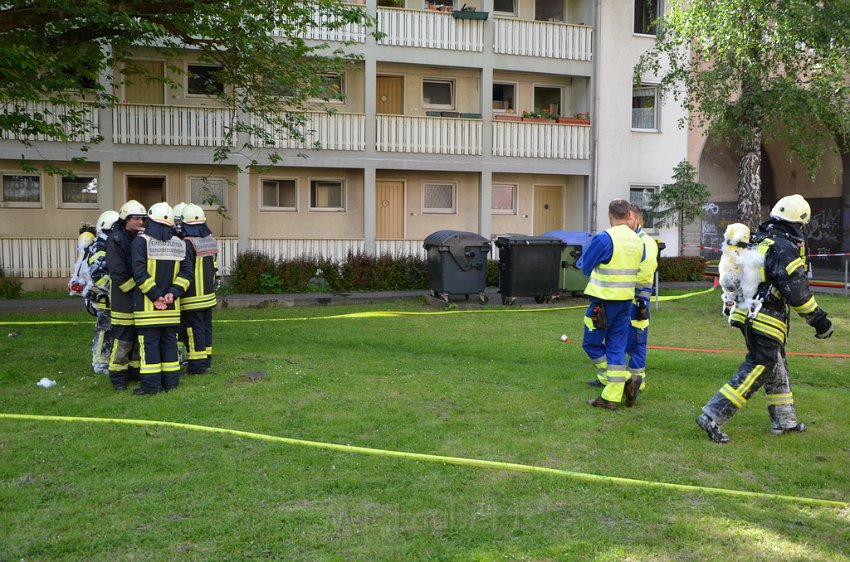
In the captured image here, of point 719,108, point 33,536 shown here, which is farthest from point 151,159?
point 33,536

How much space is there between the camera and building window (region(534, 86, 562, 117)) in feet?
77.7

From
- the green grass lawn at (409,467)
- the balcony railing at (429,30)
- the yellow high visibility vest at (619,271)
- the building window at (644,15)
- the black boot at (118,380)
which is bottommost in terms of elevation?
the green grass lawn at (409,467)

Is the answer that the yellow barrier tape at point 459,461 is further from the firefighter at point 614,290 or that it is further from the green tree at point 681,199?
the green tree at point 681,199

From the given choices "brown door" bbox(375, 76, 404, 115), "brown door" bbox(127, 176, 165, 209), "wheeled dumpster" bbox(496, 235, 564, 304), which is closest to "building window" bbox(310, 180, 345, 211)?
"brown door" bbox(375, 76, 404, 115)

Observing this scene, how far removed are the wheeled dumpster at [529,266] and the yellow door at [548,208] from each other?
7447 millimetres

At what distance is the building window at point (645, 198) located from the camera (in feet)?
76.1

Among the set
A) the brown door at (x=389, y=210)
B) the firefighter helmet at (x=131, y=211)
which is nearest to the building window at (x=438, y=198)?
the brown door at (x=389, y=210)

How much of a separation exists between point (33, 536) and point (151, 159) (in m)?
16.5

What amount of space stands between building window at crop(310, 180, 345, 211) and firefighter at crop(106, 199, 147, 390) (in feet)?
46.3

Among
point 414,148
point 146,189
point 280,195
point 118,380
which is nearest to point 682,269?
point 414,148

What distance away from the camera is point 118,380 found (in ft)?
25.6

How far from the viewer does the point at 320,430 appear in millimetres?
6262

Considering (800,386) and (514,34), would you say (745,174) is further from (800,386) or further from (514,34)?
(800,386)

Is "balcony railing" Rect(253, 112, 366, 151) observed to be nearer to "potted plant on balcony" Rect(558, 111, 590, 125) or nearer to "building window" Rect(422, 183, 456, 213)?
"building window" Rect(422, 183, 456, 213)
